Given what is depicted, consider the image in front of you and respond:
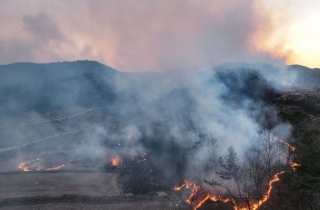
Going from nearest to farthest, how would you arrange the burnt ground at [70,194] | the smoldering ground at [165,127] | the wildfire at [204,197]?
the wildfire at [204,197]
the burnt ground at [70,194]
the smoldering ground at [165,127]

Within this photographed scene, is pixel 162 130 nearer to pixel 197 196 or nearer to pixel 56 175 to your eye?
pixel 197 196

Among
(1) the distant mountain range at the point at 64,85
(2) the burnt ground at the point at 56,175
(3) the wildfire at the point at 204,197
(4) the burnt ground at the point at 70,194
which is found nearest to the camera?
(3) the wildfire at the point at 204,197

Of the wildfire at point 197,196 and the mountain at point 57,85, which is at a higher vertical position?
the mountain at point 57,85

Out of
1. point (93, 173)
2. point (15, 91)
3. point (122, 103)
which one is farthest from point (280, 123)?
point (15, 91)

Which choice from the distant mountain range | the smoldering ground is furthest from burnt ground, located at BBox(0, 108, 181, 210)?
the distant mountain range

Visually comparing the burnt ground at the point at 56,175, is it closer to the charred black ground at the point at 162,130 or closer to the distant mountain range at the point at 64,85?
the charred black ground at the point at 162,130

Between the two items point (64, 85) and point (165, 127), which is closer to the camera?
point (165, 127)

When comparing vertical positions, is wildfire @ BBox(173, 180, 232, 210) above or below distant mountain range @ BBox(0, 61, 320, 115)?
below

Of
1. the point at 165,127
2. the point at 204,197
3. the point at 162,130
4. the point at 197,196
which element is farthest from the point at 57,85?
the point at 204,197

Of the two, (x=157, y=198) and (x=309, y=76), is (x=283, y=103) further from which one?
(x=309, y=76)

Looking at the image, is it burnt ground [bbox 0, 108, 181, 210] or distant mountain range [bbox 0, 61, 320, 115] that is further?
distant mountain range [bbox 0, 61, 320, 115]

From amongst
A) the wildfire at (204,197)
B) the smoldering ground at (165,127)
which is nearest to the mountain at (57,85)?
the smoldering ground at (165,127)

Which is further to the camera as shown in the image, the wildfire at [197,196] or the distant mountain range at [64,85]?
the distant mountain range at [64,85]

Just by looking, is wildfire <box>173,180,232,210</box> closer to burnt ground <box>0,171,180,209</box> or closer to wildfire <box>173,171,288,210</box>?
wildfire <box>173,171,288,210</box>
